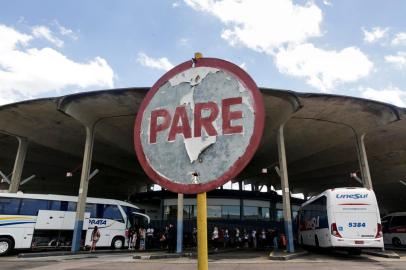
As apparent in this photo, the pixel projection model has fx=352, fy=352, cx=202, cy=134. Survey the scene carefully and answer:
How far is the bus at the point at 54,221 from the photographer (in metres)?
16.7

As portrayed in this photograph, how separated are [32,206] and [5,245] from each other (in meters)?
2.10

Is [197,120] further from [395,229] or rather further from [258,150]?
[395,229]

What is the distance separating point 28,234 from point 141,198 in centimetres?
2008

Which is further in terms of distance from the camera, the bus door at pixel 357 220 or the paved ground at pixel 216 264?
the bus door at pixel 357 220

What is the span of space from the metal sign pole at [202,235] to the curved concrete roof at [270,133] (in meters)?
14.9

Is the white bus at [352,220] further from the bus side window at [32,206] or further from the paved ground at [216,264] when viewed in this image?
the bus side window at [32,206]

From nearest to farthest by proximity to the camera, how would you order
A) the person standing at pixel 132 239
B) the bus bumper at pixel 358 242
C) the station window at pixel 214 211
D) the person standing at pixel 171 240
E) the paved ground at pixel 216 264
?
1. the paved ground at pixel 216 264
2. the bus bumper at pixel 358 242
3. the person standing at pixel 171 240
4. the person standing at pixel 132 239
5. the station window at pixel 214 211

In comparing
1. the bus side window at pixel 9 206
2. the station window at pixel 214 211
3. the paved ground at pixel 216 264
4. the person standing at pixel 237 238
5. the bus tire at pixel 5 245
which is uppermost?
the station window at pixel 214 211

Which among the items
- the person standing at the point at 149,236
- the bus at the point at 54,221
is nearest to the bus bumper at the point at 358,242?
the person standing at the point at 149,236

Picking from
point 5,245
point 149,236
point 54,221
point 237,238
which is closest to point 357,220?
point 237,238

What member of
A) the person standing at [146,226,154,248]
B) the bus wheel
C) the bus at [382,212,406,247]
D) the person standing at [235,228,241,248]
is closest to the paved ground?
the person standing at [146,226,154,248]

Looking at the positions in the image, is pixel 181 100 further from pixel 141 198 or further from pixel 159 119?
pixel 141 198

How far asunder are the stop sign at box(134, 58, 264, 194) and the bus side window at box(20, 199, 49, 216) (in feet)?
57.8

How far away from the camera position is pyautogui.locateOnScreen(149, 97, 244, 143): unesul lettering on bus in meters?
2.03
